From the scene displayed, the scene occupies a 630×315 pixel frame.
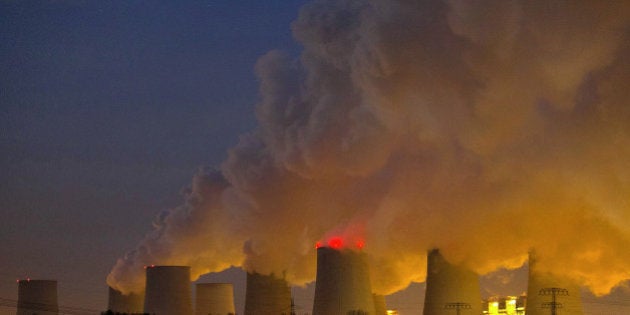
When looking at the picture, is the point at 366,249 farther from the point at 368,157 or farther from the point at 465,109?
the point at 465,109

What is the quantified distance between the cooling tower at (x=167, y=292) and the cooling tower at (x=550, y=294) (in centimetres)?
1388

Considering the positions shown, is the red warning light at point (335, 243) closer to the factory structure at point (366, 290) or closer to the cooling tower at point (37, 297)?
the factory structure at point (366, 290)

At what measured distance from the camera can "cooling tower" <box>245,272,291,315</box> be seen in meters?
46.9

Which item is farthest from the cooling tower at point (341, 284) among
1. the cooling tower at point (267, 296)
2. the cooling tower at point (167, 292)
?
the cooling tower at point (267, 296)

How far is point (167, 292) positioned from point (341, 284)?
9120 mm

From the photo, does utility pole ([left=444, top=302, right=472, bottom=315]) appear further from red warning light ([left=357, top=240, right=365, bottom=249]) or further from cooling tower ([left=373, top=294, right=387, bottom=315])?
cooling tower ([left=373, top=294, right=387, bottom=315])

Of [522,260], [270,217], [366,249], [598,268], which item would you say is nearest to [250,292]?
[270,217]

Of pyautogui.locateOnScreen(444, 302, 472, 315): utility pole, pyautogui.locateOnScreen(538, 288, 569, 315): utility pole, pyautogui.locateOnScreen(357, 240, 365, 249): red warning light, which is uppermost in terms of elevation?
pyautogui.locateOnScreen(357, 240, 365, 249): red warning light

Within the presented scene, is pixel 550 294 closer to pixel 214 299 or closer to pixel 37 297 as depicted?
pixel 214 299

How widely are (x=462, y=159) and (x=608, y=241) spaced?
534 centimetres

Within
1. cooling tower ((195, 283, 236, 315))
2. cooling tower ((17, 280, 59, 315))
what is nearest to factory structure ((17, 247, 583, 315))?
cooling tower ((195, 283, 236, 315))

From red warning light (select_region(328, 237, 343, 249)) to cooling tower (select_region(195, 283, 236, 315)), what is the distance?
11.4m

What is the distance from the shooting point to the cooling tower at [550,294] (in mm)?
37062

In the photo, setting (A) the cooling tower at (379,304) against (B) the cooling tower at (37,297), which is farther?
(A) the cooling tower at (379,304)
